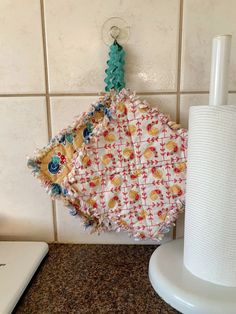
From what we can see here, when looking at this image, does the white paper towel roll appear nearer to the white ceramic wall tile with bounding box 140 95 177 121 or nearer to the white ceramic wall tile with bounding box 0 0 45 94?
the white ceramic wall tile with bounding box 140 95 177 121

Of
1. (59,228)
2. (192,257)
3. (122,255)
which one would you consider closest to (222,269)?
(192,257)

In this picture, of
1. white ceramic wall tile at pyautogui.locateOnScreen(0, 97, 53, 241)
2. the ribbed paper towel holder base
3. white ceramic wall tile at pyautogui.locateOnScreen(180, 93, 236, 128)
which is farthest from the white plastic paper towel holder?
white ceramic wall tile at pyautogui.locateOnScreen(0, 97, 53, 241)

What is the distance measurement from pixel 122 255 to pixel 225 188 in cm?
21

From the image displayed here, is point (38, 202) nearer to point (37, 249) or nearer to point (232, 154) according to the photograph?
point (37, 249)

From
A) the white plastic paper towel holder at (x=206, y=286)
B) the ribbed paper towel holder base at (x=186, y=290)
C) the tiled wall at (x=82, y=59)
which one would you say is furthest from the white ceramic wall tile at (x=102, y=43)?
the ribbed paper towel holder base at (x=186, y=290)

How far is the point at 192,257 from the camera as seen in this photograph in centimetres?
34

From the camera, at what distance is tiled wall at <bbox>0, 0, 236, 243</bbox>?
40 centimetres

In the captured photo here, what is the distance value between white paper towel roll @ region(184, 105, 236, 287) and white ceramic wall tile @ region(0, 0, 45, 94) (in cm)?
25

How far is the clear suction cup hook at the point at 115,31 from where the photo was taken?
16.1 inches

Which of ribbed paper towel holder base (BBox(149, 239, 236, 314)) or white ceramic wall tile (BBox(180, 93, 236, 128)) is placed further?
white ceramic wall tile (BBox(180, 93, 236, 128))

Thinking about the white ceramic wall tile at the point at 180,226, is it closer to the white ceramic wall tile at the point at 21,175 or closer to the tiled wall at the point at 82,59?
the tiled wall at the point at 82,59

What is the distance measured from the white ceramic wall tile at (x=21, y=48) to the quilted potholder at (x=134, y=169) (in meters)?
0.13

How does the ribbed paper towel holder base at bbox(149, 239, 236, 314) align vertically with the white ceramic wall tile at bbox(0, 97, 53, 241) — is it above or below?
below

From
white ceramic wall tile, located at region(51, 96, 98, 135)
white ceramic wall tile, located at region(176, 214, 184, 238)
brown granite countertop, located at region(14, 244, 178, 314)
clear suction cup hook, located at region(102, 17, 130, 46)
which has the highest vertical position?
clear suction cup hook, located at region(102, 17, 130, 46)
